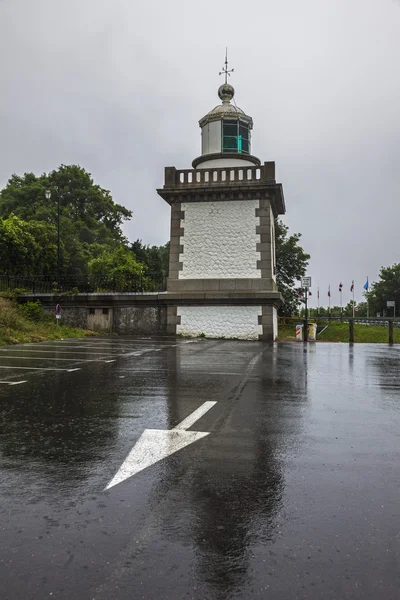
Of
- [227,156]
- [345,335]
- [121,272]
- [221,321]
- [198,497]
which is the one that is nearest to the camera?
[198,497]

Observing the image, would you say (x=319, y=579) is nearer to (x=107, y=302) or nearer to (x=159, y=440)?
(x=159, y=440)

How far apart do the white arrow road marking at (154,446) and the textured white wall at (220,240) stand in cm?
1660

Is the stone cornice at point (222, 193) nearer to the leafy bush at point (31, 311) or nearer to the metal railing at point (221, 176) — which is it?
the metal railing at point (221, 176)

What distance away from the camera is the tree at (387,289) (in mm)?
87312

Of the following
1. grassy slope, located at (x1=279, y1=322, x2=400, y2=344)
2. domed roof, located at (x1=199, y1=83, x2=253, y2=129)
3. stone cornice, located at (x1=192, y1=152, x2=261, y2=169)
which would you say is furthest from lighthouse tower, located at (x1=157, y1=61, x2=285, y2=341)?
grassy slope, located at (x1=279, y1=322, x2=400, y2=344)

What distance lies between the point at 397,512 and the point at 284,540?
75 centimetres

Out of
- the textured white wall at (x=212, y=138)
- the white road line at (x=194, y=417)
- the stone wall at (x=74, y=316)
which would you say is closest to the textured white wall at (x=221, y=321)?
the stone wall at (x=74, y=316)

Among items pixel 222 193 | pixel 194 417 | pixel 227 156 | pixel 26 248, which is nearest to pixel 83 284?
pixel 222 193

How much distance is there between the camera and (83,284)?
2416 cm

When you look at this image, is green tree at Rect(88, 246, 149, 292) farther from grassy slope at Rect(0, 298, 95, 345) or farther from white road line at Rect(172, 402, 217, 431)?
white road line at Rect(172, 402, 217, 431)

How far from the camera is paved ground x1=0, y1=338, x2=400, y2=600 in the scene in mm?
1873

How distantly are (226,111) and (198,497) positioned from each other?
23.0 m

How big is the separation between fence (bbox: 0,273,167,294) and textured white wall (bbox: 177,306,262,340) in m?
2.65

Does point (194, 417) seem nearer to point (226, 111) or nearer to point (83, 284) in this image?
point (83, 284)
